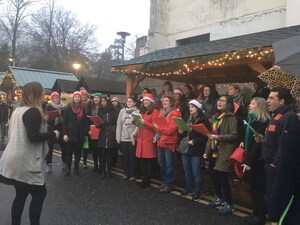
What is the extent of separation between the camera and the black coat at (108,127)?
761cm

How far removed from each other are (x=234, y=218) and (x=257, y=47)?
12.8 ft

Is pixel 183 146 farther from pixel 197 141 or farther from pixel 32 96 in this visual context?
pixel 32 96

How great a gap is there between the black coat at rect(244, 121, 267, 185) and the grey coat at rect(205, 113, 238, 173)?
1.40 feet

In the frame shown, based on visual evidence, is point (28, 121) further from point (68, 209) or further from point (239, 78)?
point (239, 78)

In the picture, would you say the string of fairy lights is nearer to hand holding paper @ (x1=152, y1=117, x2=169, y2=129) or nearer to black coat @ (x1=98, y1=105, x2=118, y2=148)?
black coat @ (x1=98, y1=105, x2=118, y2=148)

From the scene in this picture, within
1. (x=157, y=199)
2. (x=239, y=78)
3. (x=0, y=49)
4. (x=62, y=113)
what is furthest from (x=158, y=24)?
(x=0, y=49)

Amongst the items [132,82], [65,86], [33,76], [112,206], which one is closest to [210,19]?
[132,82]

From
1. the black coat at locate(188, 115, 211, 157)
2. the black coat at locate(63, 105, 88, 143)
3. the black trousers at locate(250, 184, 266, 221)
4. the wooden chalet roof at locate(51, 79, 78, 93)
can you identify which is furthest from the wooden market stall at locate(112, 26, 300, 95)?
the wooden chalet roof at locate(51, 79, 78, 93)

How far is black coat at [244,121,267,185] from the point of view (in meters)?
4.73

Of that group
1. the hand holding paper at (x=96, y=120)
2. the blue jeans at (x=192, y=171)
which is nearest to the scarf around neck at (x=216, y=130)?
the blue jeans at (x=192, y=171)

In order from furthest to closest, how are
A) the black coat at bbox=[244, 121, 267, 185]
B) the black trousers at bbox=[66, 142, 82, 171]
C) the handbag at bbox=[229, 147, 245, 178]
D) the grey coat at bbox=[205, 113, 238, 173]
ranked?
1. the black trousers at bbox=[66, 142, 82, 171]
2. the grey coat at bbox=[205, 113, 238, 173]
3. the handbag at bbox=[229, 147, 245, 178]
4. the black coat at bbox=[244, 121, 267, 185]

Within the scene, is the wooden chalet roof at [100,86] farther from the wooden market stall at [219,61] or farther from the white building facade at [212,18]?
the wooden market stall at [219,61]

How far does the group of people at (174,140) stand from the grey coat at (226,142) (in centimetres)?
2

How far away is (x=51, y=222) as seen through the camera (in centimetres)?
479
